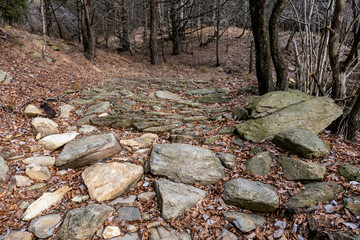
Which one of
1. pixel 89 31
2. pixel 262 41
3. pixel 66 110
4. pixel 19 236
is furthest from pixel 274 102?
pixel 89 31

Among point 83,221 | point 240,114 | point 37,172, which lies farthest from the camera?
point 240,114

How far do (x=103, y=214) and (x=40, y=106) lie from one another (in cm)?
435

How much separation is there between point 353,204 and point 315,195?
434mm

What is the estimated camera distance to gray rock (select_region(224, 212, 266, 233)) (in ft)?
9.23

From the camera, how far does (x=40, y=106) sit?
18.7ft

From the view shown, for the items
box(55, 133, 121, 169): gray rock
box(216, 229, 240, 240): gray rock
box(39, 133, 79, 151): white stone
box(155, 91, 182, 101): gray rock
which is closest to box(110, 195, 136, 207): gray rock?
box(55, 133, 121, 169): gray rock

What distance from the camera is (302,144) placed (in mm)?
3783

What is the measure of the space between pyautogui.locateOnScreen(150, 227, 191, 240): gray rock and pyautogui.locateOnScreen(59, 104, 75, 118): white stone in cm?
462

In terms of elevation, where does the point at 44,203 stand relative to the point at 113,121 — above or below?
below

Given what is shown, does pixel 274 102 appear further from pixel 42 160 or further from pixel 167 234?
pixel 42 160

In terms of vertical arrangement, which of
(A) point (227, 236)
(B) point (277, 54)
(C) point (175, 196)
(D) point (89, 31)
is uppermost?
(D) point (89, 31)

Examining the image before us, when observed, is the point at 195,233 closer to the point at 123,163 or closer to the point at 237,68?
the point at 123,163

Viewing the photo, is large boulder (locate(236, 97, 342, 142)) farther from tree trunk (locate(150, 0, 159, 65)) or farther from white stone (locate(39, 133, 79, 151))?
tree trunk (locate(150, 0, 159, 65))

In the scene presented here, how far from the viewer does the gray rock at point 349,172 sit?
10.6 ft
